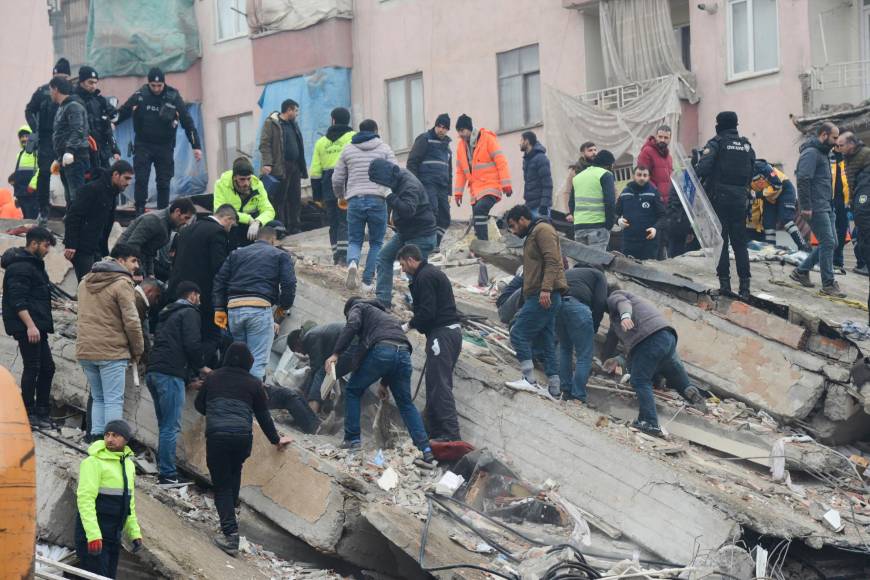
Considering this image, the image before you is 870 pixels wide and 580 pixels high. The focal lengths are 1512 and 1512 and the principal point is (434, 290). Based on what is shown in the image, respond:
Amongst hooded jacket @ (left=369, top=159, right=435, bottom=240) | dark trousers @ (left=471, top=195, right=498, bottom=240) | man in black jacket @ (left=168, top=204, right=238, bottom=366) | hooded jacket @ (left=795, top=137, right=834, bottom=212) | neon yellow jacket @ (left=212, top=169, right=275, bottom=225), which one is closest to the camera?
man in black jacket @ (left=168, top=204, right=238, bottom=366)

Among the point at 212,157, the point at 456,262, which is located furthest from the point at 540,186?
the point at 212,157

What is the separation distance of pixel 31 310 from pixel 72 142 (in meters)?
4.10

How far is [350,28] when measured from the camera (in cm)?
3422

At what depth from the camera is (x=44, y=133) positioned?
58.8 ft

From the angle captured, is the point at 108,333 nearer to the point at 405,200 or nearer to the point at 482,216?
the point at 405,200

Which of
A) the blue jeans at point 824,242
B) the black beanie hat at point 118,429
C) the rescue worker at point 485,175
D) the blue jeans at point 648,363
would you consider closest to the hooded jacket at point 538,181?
the rescue worker at point 485,175

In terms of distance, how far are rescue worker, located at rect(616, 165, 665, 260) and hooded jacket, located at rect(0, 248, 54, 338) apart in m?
7.64

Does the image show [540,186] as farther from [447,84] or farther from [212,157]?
[212,157]

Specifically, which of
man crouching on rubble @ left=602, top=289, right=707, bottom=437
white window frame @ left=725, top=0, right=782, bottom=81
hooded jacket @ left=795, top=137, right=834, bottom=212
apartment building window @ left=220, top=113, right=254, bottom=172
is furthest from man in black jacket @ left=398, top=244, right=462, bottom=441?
apartment building window @ left=220, top=113, right=254, bottom=172

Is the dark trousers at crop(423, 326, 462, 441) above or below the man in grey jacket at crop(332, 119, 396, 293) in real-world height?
below

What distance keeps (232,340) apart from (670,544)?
4.37 m

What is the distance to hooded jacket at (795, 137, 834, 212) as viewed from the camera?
57.1 feet

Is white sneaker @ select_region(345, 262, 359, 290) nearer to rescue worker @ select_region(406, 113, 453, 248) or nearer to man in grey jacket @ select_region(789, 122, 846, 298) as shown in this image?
rescue worker @ select_region(406, 113, 453, 248)

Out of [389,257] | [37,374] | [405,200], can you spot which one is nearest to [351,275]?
[389,257]
